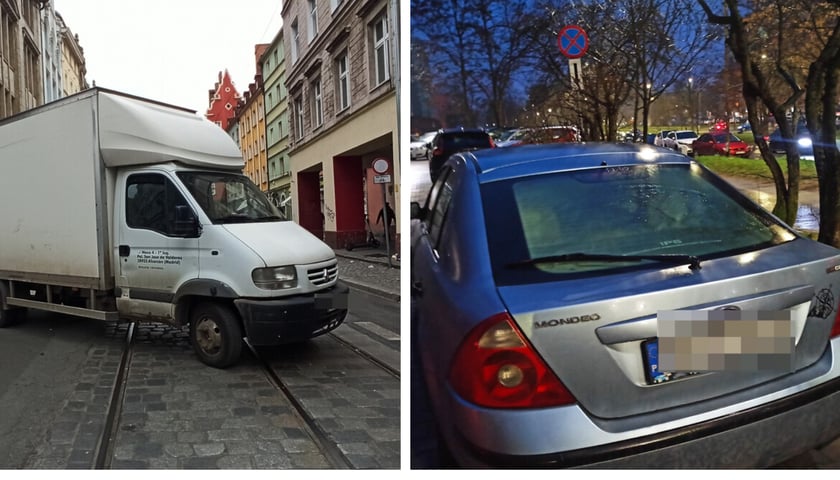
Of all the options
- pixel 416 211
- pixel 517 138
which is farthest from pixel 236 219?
pixel 517 138

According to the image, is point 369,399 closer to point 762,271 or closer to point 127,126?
point 762,271

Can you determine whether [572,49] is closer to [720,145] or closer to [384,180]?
[720,145]

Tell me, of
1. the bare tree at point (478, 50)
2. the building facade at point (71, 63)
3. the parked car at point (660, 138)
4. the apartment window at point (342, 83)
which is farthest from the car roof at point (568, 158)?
the building facade at point (71, 63)

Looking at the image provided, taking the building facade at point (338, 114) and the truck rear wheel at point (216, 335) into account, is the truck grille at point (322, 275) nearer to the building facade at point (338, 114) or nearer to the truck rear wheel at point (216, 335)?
the building facade at point (338, 114)

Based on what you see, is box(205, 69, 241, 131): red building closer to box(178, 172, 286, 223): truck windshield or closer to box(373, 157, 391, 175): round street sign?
box(178, 172, 286, 223): truck windshield

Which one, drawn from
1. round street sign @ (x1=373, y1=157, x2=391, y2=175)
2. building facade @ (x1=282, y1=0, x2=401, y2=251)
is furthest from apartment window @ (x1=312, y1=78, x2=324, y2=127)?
round street sign @ (x1=373, y1=157, x2=391, y2=175)

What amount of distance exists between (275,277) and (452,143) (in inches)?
81.5

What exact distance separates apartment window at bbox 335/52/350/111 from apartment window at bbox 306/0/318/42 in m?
0.18

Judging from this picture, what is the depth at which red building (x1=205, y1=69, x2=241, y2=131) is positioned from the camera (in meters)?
3.09

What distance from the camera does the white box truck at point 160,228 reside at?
3.42 meters

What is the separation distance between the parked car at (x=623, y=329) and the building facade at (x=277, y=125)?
187cm

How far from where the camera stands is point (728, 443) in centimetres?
126

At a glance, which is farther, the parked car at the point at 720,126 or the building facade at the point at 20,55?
the building facade at the point at 20,55

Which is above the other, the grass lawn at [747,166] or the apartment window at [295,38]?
the apartment window at [295,38]
